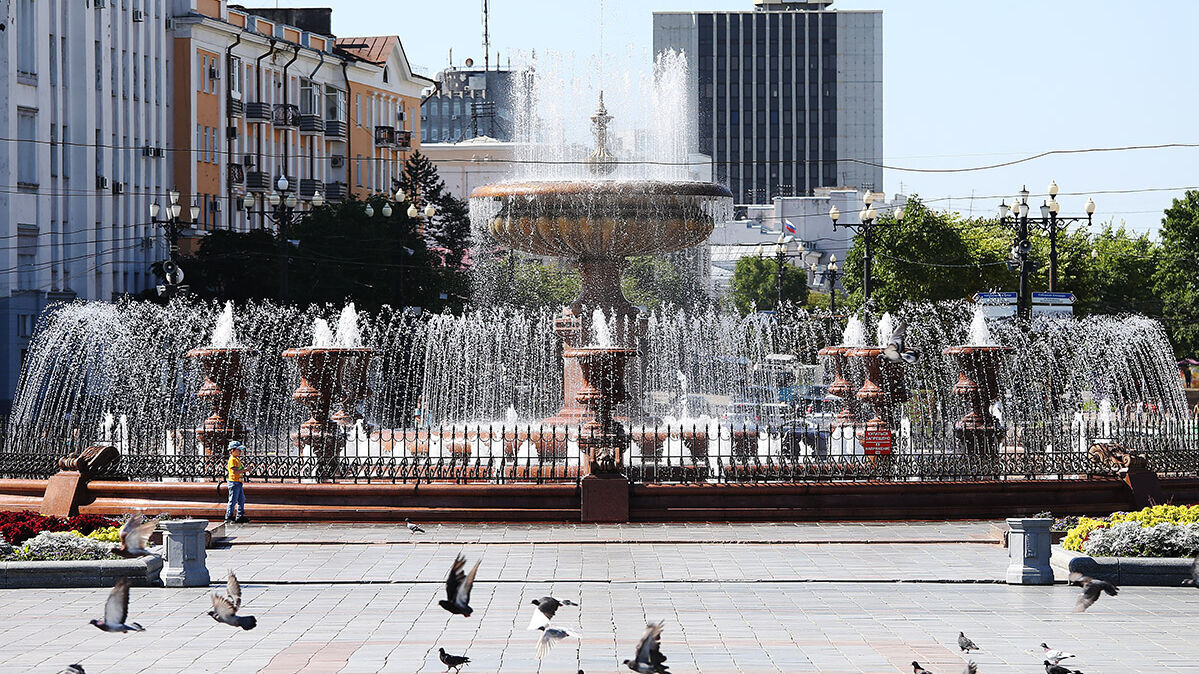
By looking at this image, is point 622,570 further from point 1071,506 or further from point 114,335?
point 114,335

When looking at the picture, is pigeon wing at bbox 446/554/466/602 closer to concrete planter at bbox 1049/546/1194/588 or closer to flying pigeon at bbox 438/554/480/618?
flying pigeon at bbox 438/554/480/618

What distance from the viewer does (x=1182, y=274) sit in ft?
188

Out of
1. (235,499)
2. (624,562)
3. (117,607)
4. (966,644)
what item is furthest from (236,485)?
(966,644)

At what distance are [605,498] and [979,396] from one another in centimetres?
590

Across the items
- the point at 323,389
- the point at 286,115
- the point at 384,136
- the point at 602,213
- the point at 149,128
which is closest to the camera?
the point at 323,389

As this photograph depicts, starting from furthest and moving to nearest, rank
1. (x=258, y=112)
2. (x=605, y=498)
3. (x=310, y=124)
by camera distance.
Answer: (x=310, y=124) → (x=258, y=112) → (x=605, y=498)

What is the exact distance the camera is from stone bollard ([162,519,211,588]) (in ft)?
53.0

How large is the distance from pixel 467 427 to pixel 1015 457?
757 centimetres

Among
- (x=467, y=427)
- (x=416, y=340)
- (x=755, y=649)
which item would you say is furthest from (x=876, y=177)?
(x=755, y=649)

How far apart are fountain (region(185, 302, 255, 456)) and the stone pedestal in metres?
5.78

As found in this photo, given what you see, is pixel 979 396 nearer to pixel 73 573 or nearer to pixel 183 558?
pixel 183 558

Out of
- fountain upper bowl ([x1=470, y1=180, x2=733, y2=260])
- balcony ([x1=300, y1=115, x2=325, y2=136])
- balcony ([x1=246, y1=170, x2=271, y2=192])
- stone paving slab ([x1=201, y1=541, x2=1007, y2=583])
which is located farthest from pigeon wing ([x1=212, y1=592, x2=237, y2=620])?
balcony ([x1=300, y1=115, x2=325, y2=136])

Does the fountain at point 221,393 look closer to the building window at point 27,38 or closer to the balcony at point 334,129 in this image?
the building window at point 27,38

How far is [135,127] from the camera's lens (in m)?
55.0
